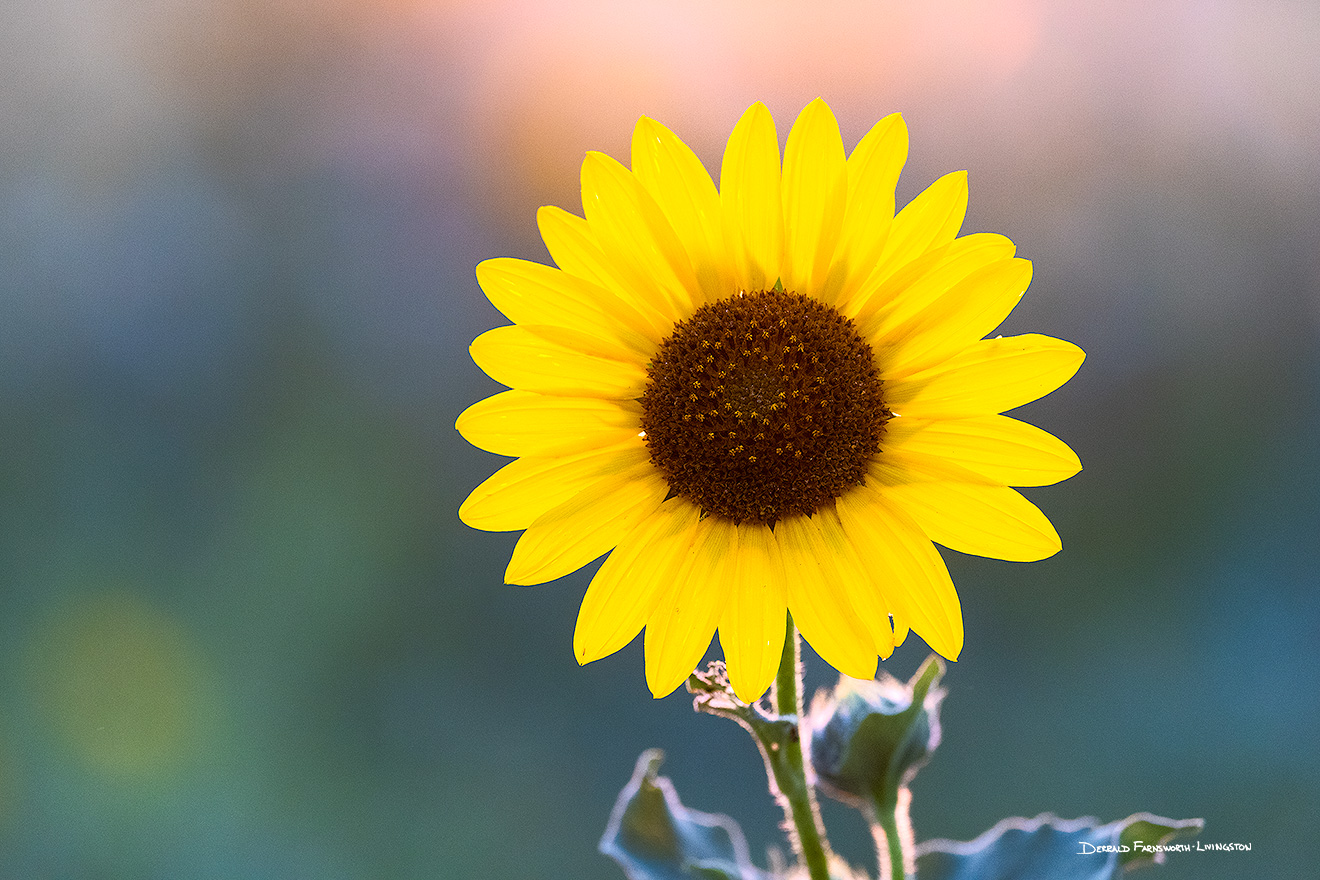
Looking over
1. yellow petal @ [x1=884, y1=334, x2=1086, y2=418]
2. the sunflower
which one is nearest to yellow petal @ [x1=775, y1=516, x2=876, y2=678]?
the sunflower

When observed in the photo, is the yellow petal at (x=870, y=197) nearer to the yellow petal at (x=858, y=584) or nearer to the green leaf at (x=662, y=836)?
the yellow petal at (x=858, y=584)

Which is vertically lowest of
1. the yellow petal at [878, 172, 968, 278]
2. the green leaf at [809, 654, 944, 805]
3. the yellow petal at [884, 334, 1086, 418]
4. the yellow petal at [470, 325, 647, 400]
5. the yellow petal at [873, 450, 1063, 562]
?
the green leaf at [809, 654, 944, 805]

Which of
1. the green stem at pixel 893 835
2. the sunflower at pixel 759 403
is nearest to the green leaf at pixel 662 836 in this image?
the green stem at pixel 893 835

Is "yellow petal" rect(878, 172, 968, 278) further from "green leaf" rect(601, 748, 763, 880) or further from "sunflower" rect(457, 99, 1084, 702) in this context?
"green leaf" rect(601, 748, 763, 880)

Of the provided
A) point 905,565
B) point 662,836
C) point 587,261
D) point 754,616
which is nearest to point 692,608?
point 754,616

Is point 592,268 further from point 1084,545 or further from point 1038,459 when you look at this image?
point 1084,545
